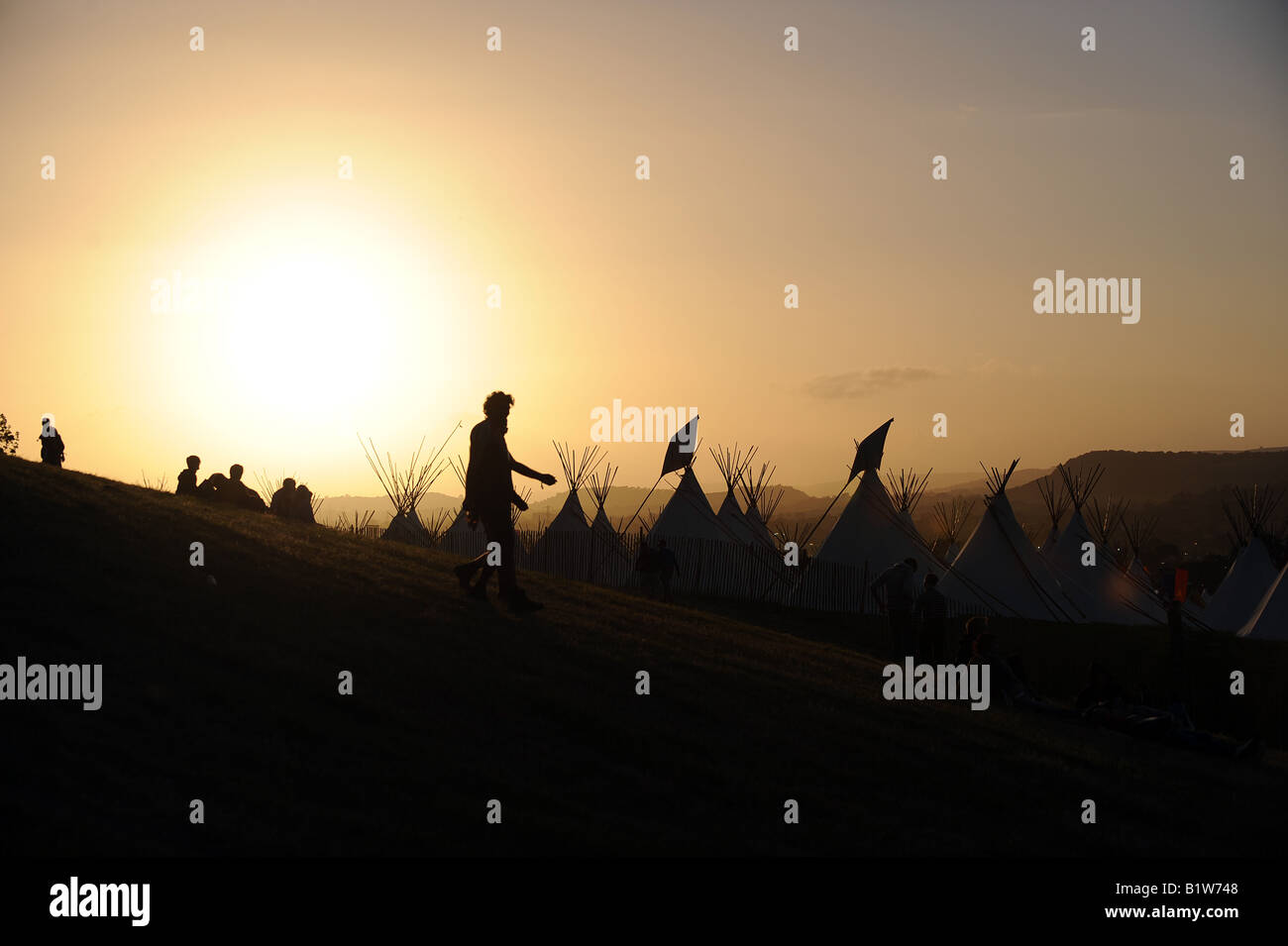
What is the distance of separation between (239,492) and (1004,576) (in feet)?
47.1

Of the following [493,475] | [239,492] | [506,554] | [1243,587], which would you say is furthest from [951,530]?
[493,475]

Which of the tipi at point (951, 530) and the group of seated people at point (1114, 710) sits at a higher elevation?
the tipi at point (951, 530)

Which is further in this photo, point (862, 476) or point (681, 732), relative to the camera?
point (862, 476)

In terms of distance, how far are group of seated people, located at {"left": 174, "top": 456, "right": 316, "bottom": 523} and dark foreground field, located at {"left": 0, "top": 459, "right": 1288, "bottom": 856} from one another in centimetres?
519

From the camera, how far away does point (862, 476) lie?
84.2ft

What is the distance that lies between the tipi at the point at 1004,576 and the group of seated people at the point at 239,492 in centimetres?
1208

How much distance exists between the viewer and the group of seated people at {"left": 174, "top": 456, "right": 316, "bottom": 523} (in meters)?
16.4

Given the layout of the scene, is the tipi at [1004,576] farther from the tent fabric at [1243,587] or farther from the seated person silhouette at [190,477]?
the seated person silhouette at [190,477]

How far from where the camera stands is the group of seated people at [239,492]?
1636cm

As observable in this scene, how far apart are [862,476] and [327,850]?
21417 mm

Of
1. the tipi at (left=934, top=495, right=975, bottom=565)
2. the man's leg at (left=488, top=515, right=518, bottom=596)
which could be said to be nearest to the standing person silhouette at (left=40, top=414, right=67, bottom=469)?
the man's leg at (left=488, top=515, right=518, bottom=596)

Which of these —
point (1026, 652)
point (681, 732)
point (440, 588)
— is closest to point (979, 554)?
point (1026, 652)

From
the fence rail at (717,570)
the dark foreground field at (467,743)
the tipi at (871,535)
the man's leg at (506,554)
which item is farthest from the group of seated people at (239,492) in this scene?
the tipi at (871,535)
